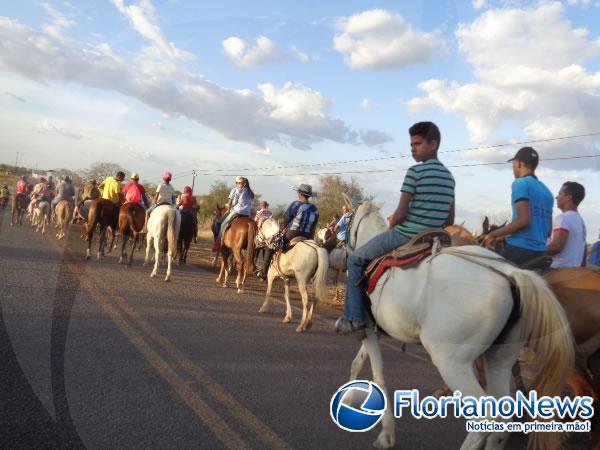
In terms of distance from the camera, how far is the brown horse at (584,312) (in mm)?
4113

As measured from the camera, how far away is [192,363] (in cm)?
554

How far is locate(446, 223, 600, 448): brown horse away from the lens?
4.11 metres

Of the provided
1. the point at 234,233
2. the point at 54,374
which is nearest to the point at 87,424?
the point at 54,374

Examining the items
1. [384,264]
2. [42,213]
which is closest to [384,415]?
[384,264]

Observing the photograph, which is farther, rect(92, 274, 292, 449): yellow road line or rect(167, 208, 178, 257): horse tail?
rect(167, 208, 178, 257): horse tail

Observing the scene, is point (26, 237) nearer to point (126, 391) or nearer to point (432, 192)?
point (126, 391)

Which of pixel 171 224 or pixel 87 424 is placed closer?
pixel 87 424

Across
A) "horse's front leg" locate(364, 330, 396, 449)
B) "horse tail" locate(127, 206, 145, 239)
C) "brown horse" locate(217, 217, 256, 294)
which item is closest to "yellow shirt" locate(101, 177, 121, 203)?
"horse tail" locate(127, 206, 145, 239)

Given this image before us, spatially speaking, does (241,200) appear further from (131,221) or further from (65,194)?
(65,194)

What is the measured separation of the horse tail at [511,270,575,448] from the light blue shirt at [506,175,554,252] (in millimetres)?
1154

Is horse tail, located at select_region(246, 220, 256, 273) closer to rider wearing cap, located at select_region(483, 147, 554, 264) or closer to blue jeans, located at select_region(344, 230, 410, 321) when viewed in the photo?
blue jeans, located at select_region(344, 230, 410, 321)

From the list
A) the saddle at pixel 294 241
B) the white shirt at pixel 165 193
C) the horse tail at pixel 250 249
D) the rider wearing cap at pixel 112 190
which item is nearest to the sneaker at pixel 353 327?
the saddle at pixel 294 241

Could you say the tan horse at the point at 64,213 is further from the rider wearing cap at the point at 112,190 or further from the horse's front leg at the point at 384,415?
the horse's front leg at the point at 384,415

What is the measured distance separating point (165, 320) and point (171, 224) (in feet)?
17.2
